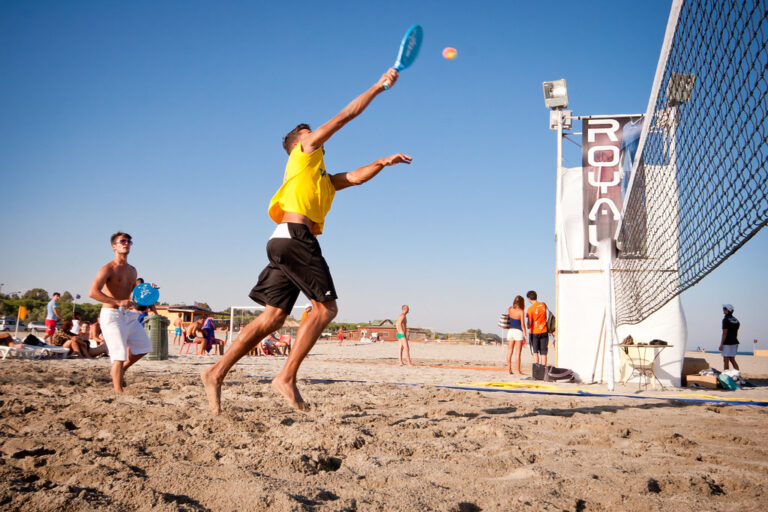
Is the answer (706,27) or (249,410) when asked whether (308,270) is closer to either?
(249,410)

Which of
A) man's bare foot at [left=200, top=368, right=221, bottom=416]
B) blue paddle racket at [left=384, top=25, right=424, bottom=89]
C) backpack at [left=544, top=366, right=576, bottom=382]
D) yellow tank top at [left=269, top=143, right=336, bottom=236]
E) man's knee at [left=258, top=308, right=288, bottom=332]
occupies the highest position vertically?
blue paddle racket at [left=384, top=25, right=424, bottom=89]

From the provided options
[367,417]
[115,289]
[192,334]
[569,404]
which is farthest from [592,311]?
[192,334]

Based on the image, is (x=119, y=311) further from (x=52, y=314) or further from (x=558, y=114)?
(x=52, y=314)

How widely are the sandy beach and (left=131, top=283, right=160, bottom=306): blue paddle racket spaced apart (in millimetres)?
1324

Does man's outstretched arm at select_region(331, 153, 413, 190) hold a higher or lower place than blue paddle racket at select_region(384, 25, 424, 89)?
lower

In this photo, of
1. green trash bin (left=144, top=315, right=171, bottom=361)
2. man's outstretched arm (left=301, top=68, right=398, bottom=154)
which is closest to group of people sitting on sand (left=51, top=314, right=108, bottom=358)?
green trash bin (left=144, top=315, right=171, bottom=361)

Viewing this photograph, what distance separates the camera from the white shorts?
15.9 ft

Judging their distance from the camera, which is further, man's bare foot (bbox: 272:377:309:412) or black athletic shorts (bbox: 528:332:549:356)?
black athletic shorts (bbox: 528:332:549:356)

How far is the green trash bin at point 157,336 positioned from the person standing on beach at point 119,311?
6035mm

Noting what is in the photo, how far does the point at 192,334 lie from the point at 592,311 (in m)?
13.0

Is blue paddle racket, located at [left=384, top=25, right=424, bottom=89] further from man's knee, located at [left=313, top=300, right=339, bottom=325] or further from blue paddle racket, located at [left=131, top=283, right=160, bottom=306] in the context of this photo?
blue paddle racket, located at [left=131, top=283, right=160, bottom=306]

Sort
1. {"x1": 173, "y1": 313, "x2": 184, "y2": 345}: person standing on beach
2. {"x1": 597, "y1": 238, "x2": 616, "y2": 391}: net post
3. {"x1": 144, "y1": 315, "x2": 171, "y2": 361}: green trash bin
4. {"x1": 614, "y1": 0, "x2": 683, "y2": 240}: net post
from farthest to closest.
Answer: {"x1": 173, "y1": 313, "x2": 184, "y2": 345}: person standing on beach → {"x1": 144, "y1": 315, "x2": 171, "y2": 361}: green trash bin → {"x1": 597, "y1": 238, "x2": 616, "y2": 391}: net post → {"x1": 614, "y1": 0, "x2": 683, "y2": 240}: net post

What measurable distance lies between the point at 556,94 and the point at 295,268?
8.11 meters

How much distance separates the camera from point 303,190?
3361 millimetres
